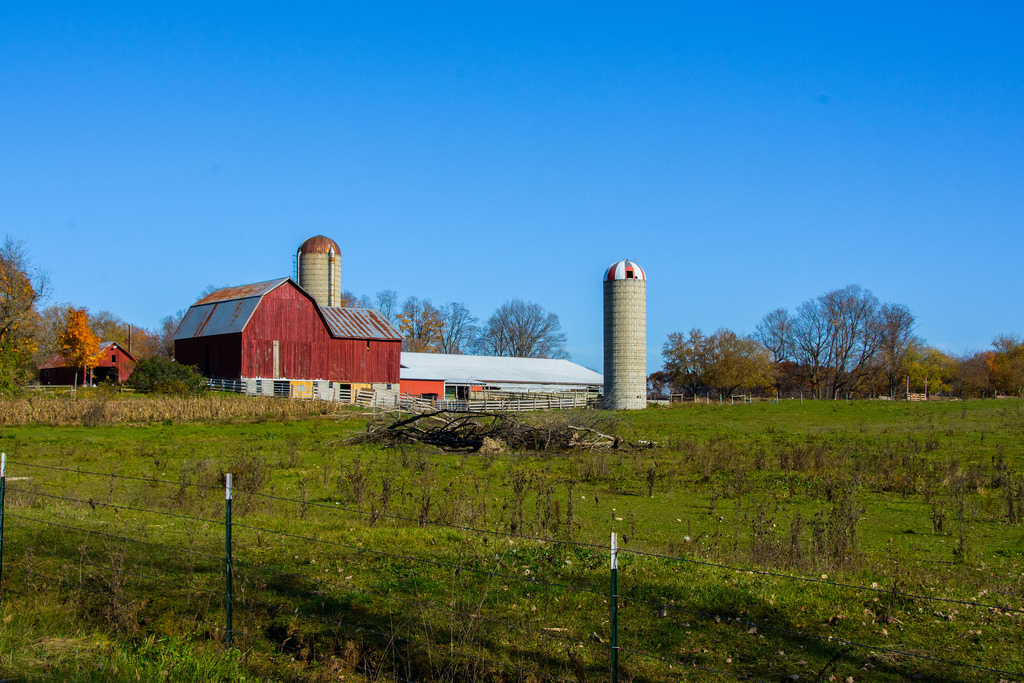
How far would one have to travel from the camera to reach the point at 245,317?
5538 centimetres

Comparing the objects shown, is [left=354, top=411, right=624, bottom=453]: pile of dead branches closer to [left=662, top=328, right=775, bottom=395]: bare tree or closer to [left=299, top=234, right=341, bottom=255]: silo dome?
[left=299, top=234, right=341, bottom=255]: silo dome

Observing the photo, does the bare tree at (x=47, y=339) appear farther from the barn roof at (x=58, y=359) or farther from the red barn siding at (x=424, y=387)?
the red barn siding at (x=424, y=387)

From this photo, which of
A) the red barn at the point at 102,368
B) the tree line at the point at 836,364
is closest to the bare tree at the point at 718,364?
Answer: the tree line at the point at 836,364

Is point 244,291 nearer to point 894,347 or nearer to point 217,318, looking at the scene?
point 217,318

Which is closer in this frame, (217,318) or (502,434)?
(502,434)

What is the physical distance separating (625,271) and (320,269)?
2479 cm

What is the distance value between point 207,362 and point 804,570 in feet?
182

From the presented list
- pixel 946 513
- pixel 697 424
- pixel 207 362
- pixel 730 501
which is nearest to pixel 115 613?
pixel 730 501

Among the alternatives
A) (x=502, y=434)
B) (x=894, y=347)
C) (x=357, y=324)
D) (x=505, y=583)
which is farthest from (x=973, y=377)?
(x=505, y=583)

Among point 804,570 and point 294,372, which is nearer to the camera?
point 804,570

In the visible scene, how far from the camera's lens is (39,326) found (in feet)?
200

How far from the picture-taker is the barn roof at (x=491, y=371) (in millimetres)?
71188

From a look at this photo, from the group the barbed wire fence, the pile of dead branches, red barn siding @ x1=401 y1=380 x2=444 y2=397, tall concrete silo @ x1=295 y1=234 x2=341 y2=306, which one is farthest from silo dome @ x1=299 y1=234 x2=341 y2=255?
the barbed wire fence

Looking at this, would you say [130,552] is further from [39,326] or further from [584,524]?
[39,326]
